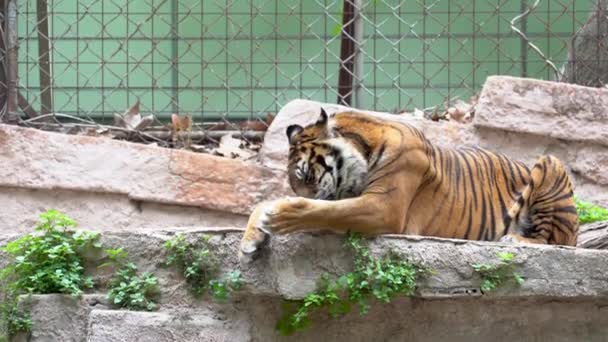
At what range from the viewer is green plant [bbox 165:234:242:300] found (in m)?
4.98

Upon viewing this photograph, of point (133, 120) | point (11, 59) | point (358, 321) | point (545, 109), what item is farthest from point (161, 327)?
point (545, 109)

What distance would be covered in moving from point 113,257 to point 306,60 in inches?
94.1

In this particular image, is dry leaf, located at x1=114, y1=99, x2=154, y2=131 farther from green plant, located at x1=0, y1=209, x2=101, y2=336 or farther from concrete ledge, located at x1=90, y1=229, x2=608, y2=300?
concrete ledge, located at x1=90, y1=229, x2=608, y2=300

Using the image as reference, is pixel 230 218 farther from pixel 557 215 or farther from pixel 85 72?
pixel 557 215

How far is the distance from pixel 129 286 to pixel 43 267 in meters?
0.41

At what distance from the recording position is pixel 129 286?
508 centimetres

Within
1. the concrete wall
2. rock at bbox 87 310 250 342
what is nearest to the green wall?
the concrete wall

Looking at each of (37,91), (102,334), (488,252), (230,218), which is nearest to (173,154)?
(230,218)

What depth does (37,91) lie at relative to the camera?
271 inches

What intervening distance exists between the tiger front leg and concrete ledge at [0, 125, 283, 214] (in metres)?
1.73

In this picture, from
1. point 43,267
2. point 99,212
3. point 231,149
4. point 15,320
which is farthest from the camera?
point 231,149

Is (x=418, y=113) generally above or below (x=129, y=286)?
above

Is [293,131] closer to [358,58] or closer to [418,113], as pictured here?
[358,58]

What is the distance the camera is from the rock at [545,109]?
691cm
